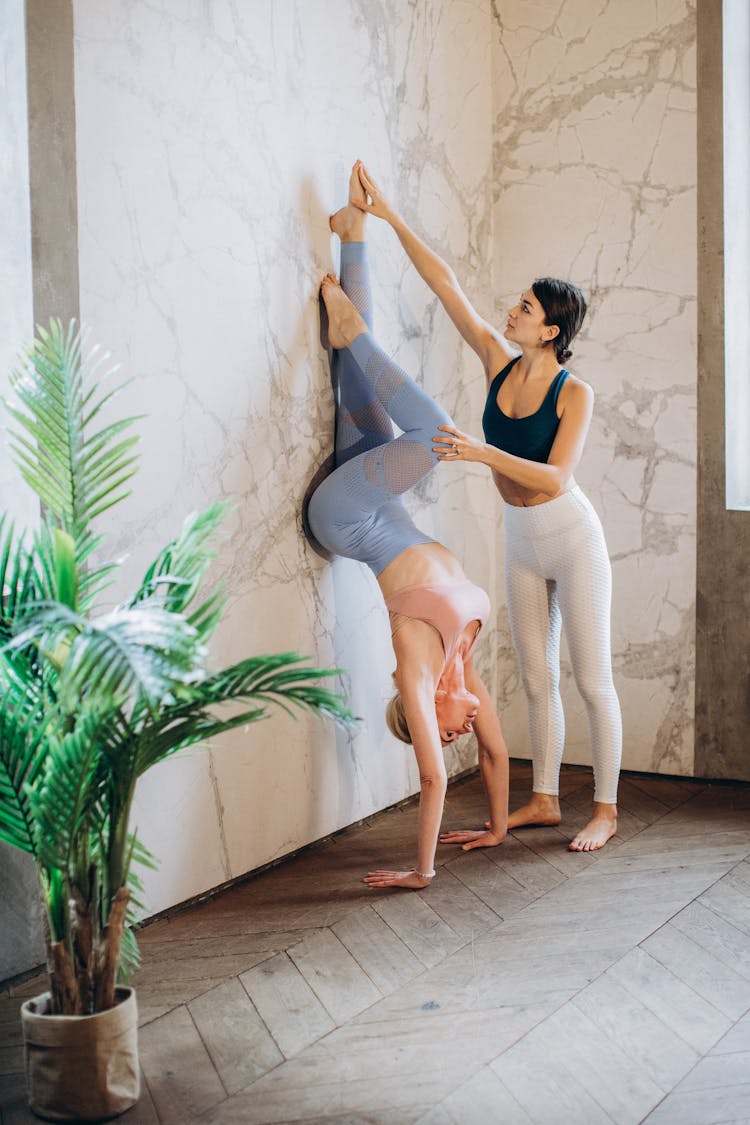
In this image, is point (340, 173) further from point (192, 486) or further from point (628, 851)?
point (628, 851)

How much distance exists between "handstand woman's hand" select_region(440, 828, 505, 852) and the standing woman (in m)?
0.16

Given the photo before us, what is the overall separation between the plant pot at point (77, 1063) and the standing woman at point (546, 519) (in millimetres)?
1573

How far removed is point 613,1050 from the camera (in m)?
2.16

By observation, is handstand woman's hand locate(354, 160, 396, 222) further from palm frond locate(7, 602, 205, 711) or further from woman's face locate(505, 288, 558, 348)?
palm frond locate(7, 602, 205, 711)

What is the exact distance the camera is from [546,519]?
323 centimetres

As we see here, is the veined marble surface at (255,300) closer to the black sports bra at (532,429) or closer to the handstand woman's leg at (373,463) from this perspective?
the handstand woman's leg at (373,463)

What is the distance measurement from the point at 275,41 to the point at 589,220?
133 cm

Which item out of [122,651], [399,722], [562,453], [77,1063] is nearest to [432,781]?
[399,722]

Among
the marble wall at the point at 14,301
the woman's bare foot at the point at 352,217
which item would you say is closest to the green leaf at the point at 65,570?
the marble wall at the point at 14,301

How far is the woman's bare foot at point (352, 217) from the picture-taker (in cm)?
315

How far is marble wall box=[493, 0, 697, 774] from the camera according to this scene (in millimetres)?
3746

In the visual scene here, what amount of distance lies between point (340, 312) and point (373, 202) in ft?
1.05

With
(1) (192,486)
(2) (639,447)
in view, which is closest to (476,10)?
(2) (639,447)

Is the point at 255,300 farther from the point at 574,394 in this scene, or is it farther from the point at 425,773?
the point at 425,773
